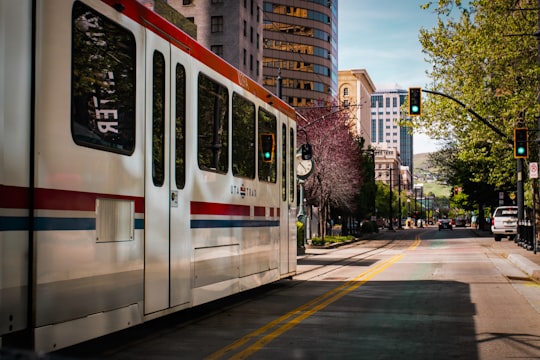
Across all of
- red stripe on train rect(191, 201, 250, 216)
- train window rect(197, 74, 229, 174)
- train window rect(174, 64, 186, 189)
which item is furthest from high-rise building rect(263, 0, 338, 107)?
train window rect(174, 64, 186, 189)

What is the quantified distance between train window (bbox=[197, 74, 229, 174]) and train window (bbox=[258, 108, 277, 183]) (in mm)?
1825

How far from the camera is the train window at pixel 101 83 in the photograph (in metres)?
6.01

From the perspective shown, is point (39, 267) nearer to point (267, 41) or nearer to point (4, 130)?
point (4, 130)

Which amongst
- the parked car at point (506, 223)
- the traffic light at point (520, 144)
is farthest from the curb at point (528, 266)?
the parked car at point (506, 223)

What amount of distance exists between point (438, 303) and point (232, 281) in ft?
13.5


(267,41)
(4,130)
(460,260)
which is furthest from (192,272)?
(267,41)

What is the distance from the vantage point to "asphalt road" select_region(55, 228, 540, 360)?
7645mm

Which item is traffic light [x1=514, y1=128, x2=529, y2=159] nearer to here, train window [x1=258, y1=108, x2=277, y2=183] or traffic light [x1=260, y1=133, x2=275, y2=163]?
train window [x1=258, y1=108, x2=277, y2=183]

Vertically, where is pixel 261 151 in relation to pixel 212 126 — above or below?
below

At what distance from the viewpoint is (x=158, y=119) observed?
299 inches

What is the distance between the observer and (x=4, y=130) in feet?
16.8

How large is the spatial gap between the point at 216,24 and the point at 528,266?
52376mm

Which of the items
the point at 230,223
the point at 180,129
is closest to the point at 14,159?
the point at 180,129

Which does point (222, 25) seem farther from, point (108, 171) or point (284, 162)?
point (108, 171)
